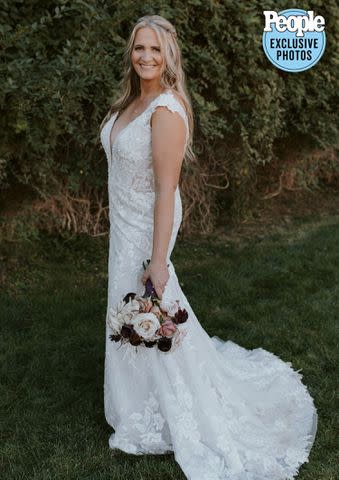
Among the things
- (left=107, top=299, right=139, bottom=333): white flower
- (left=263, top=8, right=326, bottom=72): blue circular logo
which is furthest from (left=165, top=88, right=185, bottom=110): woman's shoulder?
(left=263, top=8, right=326, bottom=72): blue circular logo

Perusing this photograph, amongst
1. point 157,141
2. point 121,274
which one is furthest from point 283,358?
point 157,141

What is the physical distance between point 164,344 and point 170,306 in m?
0.23

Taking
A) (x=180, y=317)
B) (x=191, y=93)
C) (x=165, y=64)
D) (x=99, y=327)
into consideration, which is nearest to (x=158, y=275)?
(x=180, y=317)

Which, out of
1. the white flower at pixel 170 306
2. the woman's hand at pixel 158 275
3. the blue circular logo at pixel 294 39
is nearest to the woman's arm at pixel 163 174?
the woman's hand at pixel 158 275

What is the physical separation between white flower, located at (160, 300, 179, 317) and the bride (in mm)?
50

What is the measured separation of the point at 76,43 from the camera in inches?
162

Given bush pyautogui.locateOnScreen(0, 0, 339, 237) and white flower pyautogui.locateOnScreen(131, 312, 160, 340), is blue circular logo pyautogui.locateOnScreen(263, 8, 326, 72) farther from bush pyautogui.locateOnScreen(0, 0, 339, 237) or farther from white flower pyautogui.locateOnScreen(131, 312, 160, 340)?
white flower pyautogui.locateOnScreen(131, 312, 160, 340)

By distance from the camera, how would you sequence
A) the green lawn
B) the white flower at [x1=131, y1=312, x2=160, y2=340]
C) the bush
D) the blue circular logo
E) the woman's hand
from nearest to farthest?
the white flower at [x1=131, y1=312, x2=160, y2=340]
the woman's hand
the green lawn
the bush
the blue circular logo

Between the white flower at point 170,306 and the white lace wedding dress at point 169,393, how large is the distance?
0.07m

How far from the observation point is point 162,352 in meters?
3.00

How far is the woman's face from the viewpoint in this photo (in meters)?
2.72

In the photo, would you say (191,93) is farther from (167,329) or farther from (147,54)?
(167,329)

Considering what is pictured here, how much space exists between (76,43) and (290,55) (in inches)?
98.6

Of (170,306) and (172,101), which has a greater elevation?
(172,101)
